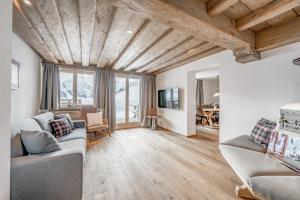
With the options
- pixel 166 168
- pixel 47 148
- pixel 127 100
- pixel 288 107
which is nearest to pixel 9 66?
pixel 47 148

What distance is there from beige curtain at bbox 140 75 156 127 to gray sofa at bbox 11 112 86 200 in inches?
171

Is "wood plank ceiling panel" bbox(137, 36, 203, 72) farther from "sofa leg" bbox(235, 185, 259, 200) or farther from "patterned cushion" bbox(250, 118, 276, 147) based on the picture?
"sofa leg" bbox(235, 185, 259, 200)

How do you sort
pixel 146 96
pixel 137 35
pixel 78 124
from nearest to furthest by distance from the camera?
pixel 137 35, pixel 78 124, pixel 146 96

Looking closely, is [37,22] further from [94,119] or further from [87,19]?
[94,119]

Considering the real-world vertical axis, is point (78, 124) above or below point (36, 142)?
below

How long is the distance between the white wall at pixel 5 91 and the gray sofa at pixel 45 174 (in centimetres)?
21

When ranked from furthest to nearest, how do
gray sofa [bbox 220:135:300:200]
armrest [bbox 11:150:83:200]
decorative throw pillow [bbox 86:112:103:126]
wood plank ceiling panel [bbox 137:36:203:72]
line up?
decorative throw pillow [bbox 86:112:103:126]
wood plank ceiling panel [bbox 137:36:203:72]
armrest [bbox 11:150:83:200]
gray sofa [bbox 220:135:300:200]

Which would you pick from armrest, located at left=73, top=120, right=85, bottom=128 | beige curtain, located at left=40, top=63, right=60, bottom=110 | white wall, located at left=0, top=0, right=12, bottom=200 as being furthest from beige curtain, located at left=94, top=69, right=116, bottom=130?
white wall, located at left=0, top=0, right=12, bottom=200

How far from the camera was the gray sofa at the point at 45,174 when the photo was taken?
51.0 inches

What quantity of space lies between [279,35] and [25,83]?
16.2ft

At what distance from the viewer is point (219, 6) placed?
1565mm

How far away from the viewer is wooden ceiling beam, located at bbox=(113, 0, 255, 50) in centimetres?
135


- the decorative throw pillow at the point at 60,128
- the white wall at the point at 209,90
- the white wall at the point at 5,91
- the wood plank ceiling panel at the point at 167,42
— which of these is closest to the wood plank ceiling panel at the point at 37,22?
the white wall at the point at 5,91

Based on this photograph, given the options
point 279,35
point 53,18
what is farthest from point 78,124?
point 279,35
